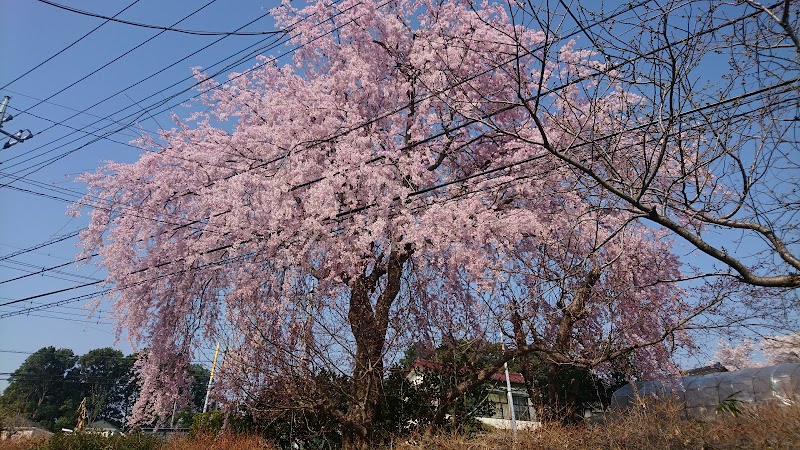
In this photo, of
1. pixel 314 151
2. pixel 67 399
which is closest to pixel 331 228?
pixel 314 151

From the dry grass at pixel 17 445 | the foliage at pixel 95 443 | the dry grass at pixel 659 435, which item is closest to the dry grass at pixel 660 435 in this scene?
the dry grass at pixel 659 435

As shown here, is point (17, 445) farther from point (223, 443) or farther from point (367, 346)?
point (367, 346)

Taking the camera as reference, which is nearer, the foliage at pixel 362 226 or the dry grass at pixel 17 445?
the foliage at pixel 362 226

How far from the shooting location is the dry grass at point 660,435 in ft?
21.4

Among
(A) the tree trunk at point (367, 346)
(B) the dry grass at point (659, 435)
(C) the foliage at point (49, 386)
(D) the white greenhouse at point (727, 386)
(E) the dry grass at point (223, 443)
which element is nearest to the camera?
(B) the dry grass at point (659, 435)

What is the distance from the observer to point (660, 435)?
6.96 metres

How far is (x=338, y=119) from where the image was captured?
12172mm

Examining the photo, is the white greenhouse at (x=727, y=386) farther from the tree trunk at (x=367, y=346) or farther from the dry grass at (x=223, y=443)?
the dry grass at (x=223, y=443)

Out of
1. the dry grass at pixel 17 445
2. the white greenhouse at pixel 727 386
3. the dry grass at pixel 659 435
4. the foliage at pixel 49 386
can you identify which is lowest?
the dry grass at pixel 17 445

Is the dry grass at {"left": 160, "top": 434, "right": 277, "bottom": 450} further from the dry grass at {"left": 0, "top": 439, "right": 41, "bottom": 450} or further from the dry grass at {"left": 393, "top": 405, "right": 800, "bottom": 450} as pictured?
the dry grass at {"left": 0, "top": 439, "right": 41, "bottom": 450}

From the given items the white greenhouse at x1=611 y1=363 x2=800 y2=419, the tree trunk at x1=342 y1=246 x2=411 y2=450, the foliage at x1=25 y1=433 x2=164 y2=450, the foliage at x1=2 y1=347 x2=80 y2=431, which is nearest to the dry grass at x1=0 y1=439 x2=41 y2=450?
the foliage at x1=25 y1=433 x2=164 y2=450

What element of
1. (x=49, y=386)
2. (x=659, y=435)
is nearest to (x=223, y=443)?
(x=659, y=435)

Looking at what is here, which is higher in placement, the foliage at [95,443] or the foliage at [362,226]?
the foliage at [362,226]

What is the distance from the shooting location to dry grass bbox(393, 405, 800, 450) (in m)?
6.53
